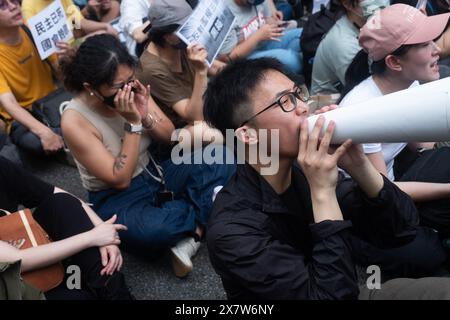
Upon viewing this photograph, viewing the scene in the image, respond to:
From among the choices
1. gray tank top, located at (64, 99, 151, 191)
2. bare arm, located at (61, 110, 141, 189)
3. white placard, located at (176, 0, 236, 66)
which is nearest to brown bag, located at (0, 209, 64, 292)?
bare arm, located at (61, 110, 141, 189)

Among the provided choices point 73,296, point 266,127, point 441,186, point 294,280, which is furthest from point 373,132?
point 73,296

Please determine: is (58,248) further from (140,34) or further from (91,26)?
(91,26)

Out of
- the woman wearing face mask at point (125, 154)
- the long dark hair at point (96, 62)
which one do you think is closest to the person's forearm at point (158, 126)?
the woman wearing face mask at point (125, 154)

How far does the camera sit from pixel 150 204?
2.63 meters

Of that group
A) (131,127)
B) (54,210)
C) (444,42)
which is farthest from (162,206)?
(444,42)

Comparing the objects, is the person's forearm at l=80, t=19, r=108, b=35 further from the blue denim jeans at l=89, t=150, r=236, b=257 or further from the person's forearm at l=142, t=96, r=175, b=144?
the blue denim jeans at l=89, t=150, r=236, b=257

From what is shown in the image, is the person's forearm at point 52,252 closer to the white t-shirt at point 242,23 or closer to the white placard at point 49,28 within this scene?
the white placard at point 49,28

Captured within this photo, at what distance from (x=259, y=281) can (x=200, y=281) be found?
119cm

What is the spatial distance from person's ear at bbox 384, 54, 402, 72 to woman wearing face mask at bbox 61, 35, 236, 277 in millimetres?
1172

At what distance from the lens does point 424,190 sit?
2182mm

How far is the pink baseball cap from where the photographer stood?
2182 mm

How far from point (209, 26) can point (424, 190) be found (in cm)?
165

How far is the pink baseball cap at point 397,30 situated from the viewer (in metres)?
2.18
